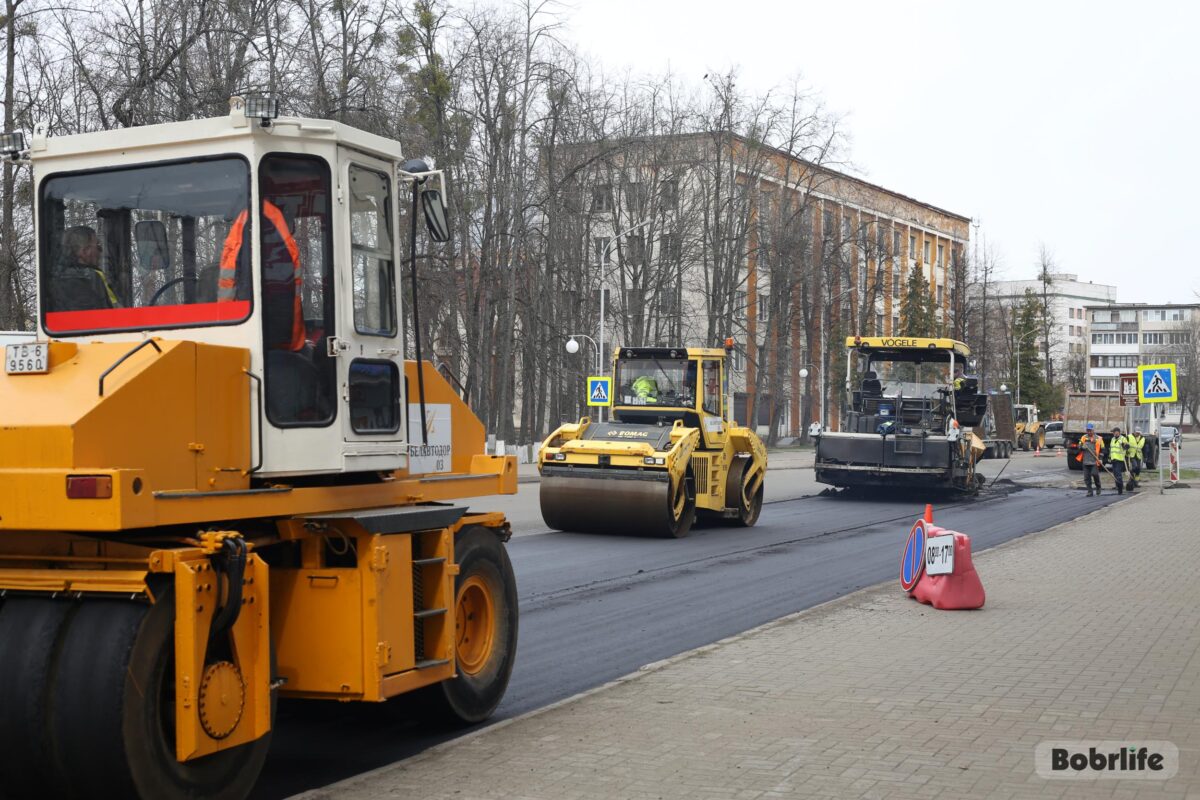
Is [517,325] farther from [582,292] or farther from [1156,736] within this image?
[1156,736]

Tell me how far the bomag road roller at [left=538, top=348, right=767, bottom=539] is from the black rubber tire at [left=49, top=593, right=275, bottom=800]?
45.6 ft

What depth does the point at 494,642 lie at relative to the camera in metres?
8.30

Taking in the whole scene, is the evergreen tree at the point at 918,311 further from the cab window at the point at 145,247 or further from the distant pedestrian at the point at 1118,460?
the cab window at the point at 145,247

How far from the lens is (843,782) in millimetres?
6473

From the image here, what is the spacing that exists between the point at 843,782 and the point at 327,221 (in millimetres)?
3654

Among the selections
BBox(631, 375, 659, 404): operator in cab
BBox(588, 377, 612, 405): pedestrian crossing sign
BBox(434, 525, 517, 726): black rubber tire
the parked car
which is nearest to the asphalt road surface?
BBox(434, 525, 517, 726): black rubber tire

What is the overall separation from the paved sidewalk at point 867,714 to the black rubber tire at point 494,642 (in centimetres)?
33

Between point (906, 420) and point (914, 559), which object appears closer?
point (914, 559)

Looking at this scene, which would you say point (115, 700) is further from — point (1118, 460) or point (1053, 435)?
point (1053, 435)

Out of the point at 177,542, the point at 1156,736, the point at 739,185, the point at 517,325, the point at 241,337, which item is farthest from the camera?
the point at 739,185

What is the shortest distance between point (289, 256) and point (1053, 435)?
226ft

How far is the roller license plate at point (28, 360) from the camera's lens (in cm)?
588

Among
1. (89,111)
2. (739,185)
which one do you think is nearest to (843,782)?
(89,111)

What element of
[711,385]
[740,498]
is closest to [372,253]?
[711,385]
